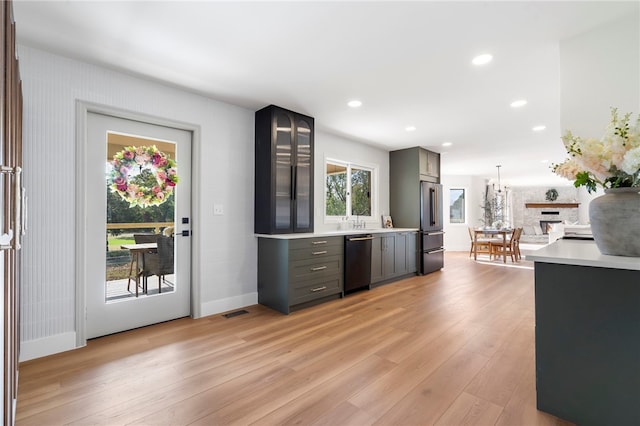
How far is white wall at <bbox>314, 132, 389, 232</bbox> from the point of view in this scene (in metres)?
4.83

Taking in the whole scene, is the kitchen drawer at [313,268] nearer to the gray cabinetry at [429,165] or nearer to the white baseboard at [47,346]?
the white baseboard at [47,346]

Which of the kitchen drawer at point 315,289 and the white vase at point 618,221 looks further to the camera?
the kitchen drawer at point 315,289

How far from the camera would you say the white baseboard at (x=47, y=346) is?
2326 mm

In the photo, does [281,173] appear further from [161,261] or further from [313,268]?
[161,261]

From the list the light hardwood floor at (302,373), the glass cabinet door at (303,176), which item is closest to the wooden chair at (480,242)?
the light hardwood floor at (302,373)

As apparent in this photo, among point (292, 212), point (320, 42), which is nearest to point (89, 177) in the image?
point (292, 212)

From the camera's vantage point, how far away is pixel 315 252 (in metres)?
3.73

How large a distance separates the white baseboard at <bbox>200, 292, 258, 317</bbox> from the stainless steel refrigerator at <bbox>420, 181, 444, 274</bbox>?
3461mm

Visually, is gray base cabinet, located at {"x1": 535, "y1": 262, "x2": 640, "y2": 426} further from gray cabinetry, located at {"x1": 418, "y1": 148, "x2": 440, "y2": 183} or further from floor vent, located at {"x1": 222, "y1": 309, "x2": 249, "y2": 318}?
gray cabinetry, located at {"x1": 418, "y1": 148, "x2": 440, "y2": 183}

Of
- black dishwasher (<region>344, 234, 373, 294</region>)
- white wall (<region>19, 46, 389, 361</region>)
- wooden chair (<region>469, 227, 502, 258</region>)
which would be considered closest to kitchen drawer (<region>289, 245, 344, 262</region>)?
black dishwasher (<region>344, 234, 373, 294</region>)

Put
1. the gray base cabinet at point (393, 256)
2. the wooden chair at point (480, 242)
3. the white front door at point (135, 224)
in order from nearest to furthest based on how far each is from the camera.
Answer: the white front door at point (135, 224) → the gray base cabinet at point (393, 256) → the wooden chair at point (480, 242)

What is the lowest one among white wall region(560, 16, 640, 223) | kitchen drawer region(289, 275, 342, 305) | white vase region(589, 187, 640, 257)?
kitchen drawer region(289, 275, 342, 305)

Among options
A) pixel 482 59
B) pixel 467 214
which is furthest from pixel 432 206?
pixel 467 214

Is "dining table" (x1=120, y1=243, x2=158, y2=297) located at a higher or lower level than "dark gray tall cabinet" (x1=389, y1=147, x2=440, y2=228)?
lower
